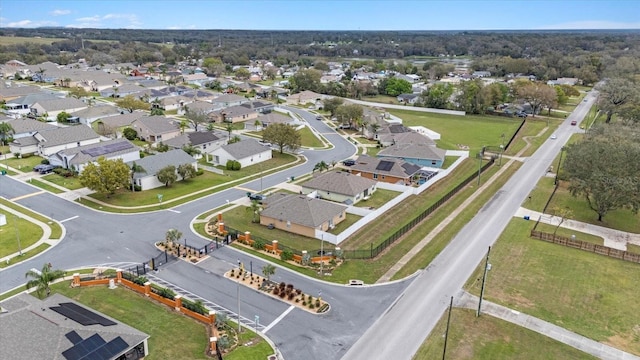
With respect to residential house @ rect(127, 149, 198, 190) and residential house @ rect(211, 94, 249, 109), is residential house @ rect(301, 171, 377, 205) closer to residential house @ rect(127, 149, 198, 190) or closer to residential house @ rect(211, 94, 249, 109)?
residential house @ rect(127, 149, 198, 190)

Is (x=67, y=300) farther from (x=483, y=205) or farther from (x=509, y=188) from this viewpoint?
(x=509, y=188)

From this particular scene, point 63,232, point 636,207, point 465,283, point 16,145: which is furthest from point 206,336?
point 16,145

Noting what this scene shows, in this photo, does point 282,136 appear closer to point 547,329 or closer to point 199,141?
point 199,141

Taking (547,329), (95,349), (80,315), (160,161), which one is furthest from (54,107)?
(547,329)

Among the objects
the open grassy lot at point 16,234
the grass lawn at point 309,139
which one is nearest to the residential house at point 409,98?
the grass lawn at point 309,139

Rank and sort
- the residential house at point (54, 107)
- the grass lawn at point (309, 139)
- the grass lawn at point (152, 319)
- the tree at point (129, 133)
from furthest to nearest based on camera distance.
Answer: the residential house at point (54, 107) < the grass lawn at point (309, 139) < the tree at point (129, 133) < the grass lawn at point (152, 319)

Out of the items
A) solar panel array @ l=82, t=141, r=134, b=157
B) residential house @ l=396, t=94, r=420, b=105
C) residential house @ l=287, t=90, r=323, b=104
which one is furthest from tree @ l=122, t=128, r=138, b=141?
residential house @ l=396, t=94, r=420, b=105

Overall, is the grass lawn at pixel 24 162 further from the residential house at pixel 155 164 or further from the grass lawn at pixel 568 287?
the grass lawn at pixel 568 287
